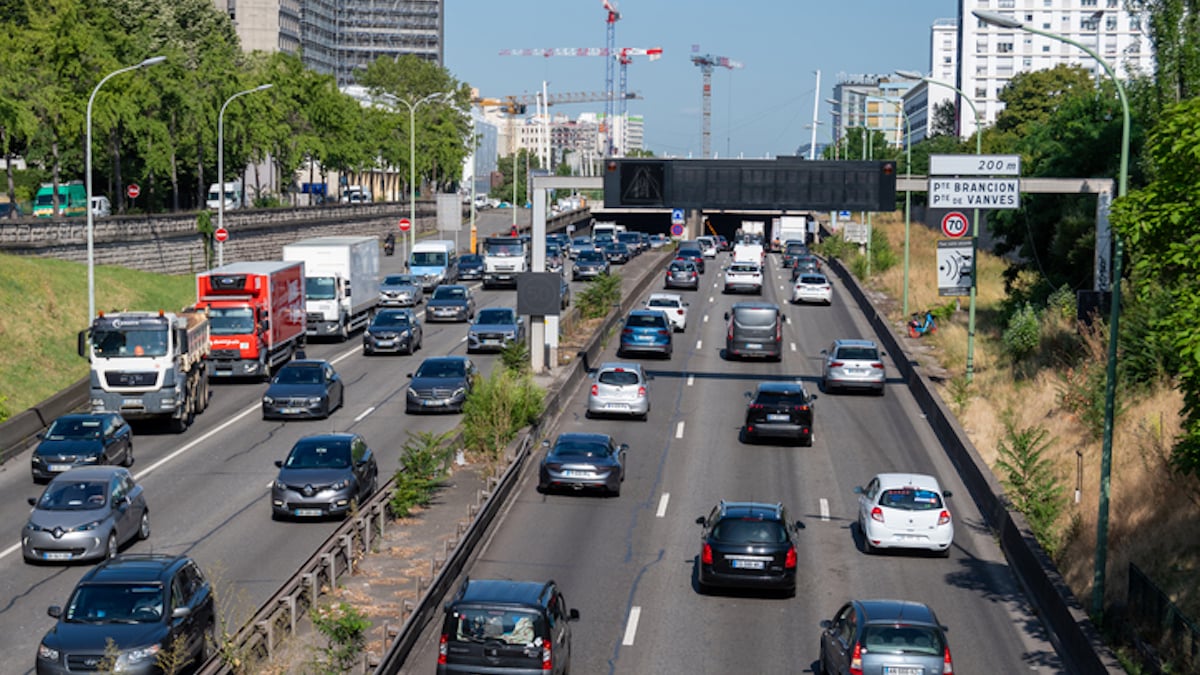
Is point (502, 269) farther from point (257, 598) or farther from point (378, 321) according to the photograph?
point (257, 598)

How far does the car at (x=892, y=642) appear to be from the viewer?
17703 millimetres

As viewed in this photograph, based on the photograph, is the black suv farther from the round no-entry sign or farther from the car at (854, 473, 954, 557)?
the round no-entry sign

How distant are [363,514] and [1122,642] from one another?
1271cm

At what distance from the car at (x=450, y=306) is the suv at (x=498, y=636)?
4365 centimetres

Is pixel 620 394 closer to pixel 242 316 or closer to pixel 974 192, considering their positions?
pixel 974 192

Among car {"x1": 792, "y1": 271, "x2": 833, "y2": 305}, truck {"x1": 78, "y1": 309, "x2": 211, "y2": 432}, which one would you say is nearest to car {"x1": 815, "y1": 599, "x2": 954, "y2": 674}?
truck {"x1": 78, "y1": 309, "x2": 211, "y2": 432}

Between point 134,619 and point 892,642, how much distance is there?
31.6ft

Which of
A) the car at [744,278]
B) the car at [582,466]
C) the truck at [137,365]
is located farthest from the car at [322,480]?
the car at [744,278]

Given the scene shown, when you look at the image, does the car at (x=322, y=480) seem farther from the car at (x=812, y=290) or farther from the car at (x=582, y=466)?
the car at (x=812, y=290)

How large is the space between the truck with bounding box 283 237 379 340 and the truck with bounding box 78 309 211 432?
45.3 ft

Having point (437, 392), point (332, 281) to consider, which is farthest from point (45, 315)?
point (437, 392)

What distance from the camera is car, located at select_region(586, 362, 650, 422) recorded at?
40.9m

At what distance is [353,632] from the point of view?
17.9 metres

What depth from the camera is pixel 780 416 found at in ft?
124
